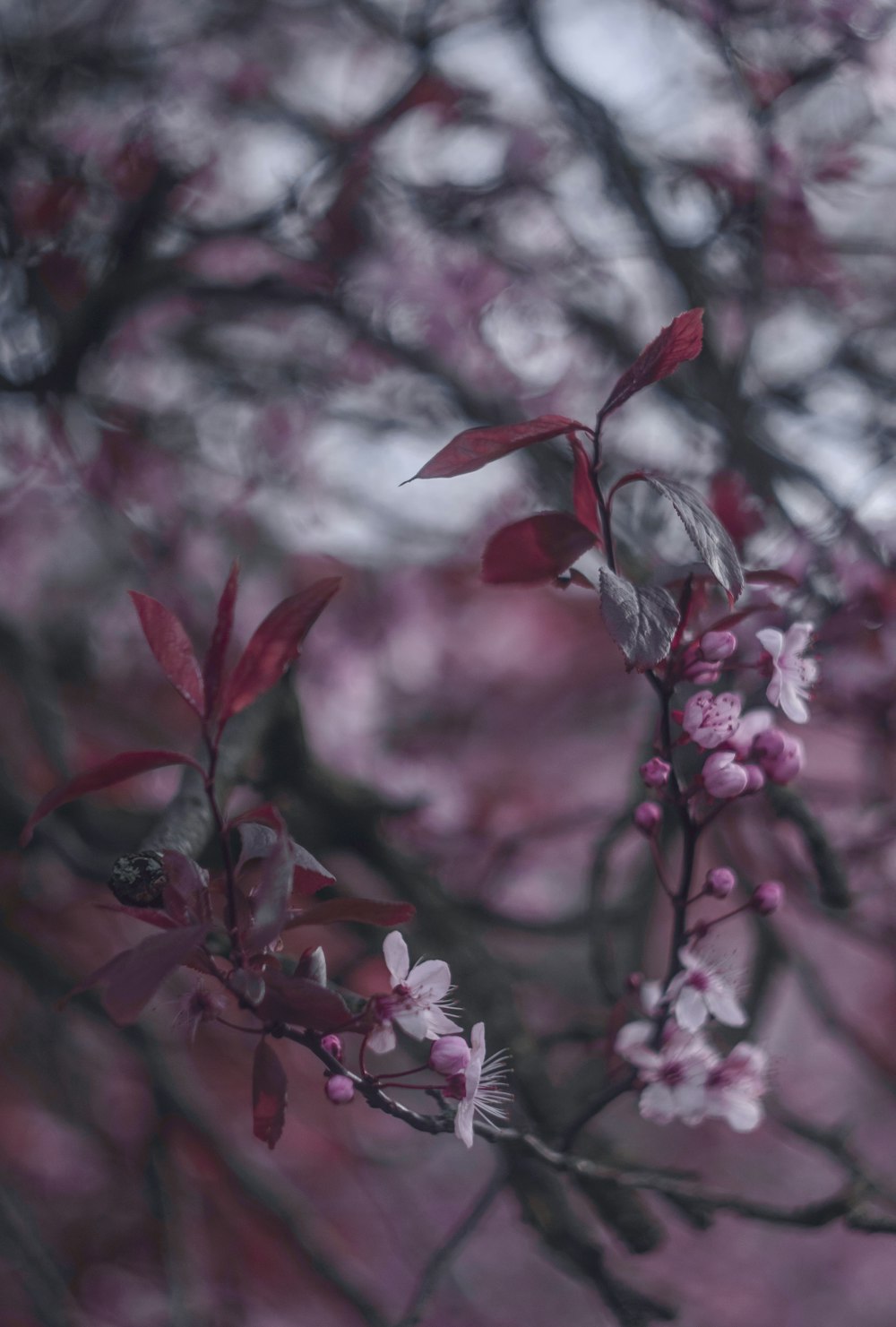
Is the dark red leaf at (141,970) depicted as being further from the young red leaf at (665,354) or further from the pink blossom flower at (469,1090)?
the young red leaf at (665,354)

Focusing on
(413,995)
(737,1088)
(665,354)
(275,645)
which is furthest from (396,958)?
(665,354)

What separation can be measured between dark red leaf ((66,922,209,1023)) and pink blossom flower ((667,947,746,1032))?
0.40 meters

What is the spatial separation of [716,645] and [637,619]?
11cm

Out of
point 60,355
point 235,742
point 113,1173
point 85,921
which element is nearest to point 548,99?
point 60,355

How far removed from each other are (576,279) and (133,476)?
4.18ft

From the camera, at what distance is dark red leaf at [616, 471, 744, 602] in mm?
573

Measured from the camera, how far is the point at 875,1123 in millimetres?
4500

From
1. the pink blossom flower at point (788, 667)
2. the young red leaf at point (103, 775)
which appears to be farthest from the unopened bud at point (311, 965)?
the pink blossom flower at point (788, 667)

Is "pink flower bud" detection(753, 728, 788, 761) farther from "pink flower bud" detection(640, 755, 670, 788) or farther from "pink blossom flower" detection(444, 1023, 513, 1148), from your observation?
"pink blossom flower" detection(444, 1023, 513, 1148)

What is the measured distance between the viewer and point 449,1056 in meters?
0.63

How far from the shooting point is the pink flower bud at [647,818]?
30.7 inches

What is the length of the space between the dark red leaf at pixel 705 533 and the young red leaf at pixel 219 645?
278 millimetres

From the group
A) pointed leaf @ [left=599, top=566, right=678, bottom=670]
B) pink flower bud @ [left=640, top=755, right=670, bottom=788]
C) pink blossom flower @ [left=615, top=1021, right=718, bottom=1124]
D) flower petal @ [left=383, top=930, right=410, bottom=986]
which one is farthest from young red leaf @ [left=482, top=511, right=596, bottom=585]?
pink blossom flower @ [left=615, top=1021, right=718, bottom=1124]

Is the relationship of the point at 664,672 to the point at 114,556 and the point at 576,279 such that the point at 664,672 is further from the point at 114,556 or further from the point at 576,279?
the point at 114,556
